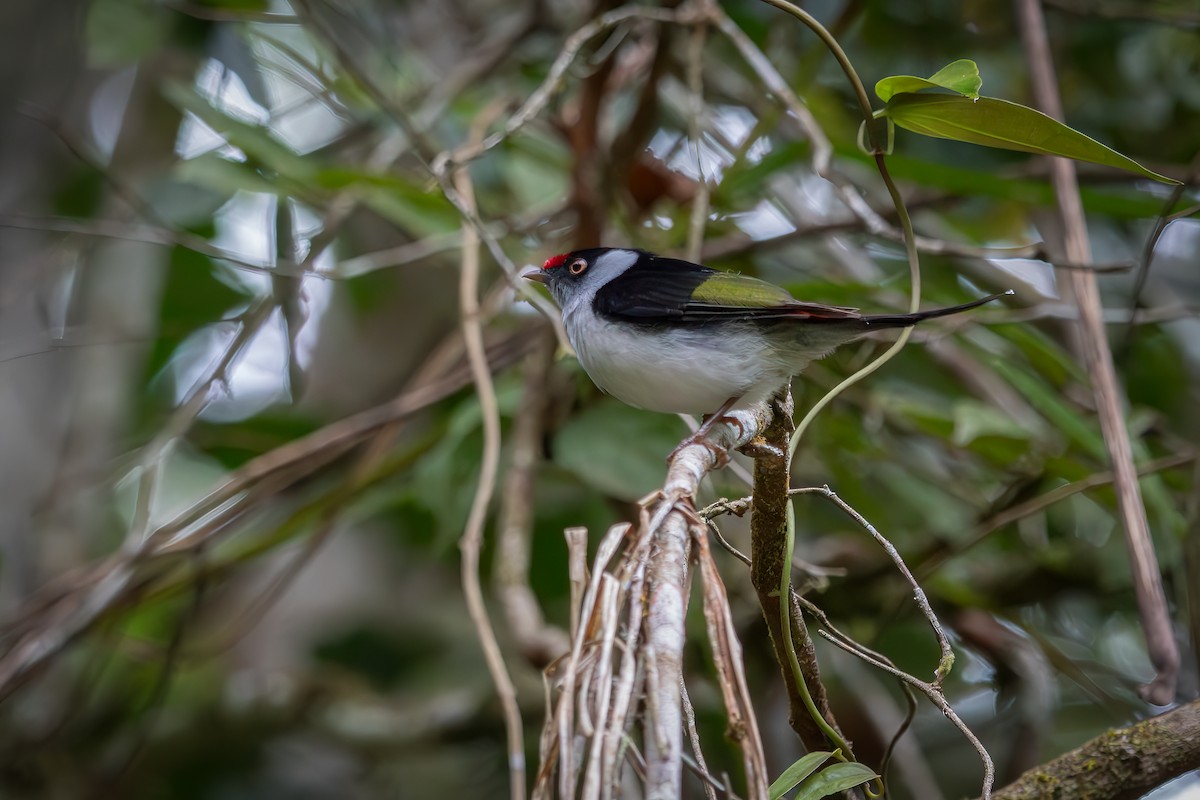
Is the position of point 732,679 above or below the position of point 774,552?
below

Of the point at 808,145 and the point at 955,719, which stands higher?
the point at 808,145

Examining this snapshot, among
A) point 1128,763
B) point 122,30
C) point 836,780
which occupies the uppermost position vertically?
point 122,30

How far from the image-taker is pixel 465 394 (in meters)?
4.15

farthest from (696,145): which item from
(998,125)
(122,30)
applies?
(122,30)

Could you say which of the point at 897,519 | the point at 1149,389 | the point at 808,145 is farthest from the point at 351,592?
the point at 1149,389

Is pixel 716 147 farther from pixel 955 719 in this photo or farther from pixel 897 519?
pixel 955 719

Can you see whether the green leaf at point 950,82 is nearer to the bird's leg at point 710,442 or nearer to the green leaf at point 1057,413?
the bird's leg at point 710,442

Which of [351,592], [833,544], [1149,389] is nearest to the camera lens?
[833,544]

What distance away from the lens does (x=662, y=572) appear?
142cm

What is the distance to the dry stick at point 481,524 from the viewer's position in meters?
2.08

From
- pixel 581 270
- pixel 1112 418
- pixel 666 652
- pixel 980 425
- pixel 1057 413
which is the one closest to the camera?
pixel 666 652

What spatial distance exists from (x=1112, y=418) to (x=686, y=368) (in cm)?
106

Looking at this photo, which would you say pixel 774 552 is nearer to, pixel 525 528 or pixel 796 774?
pixel 796 774

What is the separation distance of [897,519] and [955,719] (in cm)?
271
